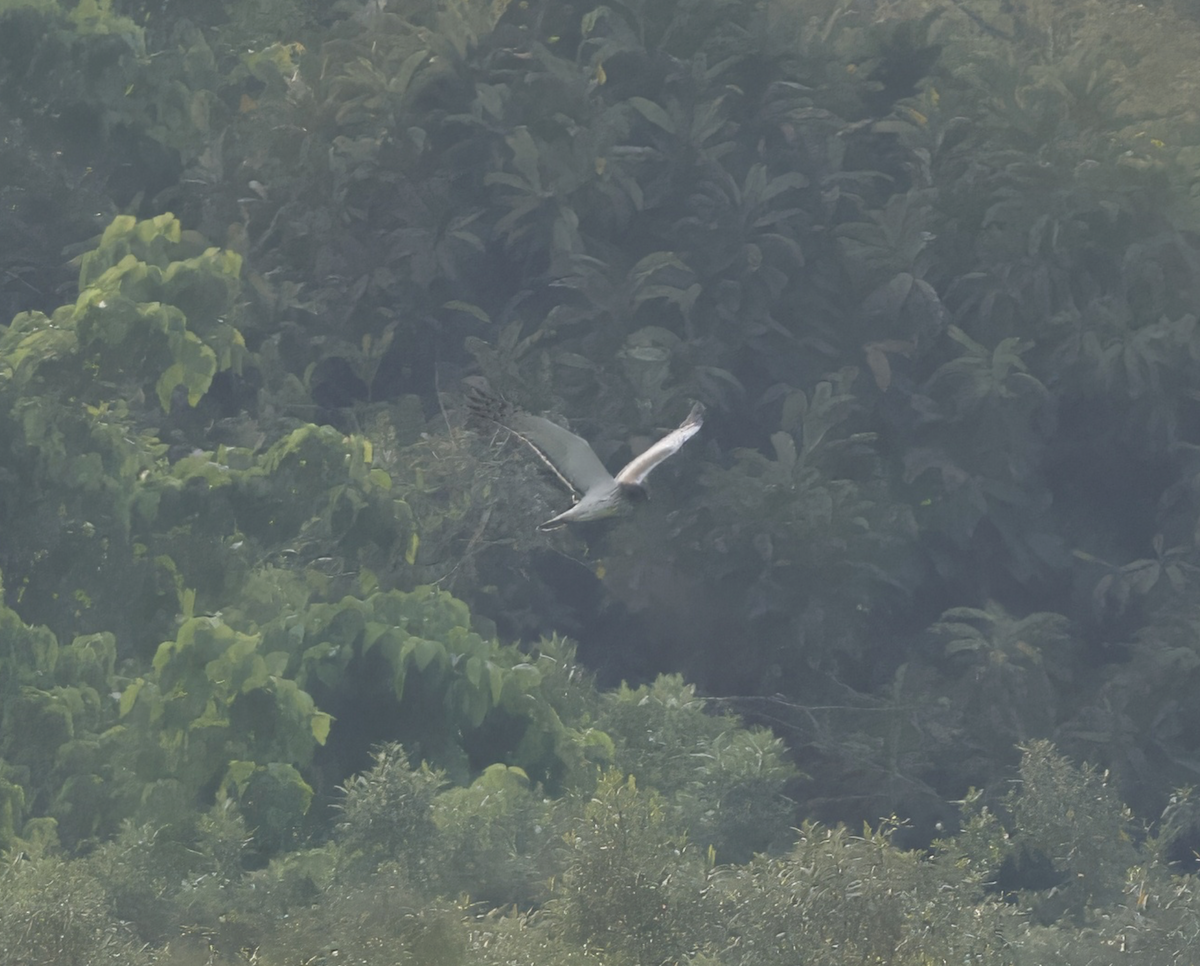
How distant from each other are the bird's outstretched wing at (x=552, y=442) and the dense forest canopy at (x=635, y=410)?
3562mm

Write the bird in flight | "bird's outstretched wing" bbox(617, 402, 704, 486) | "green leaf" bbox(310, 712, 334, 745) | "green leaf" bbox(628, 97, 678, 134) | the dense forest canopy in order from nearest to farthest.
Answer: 1. the bird in flight
2. "bird's outstretched wing" bbox(617, 402, 704, 486)
3. "green leaf" bbox(310, 712, 334, 745)
4. the dense forest canopy
5. "green leaf" bbox(628, 97, 678, 134)

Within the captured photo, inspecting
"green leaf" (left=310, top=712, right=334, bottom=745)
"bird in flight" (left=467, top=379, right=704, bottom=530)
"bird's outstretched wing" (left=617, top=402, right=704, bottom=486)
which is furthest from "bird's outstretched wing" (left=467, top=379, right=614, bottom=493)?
"green leaf" (left=310, top=712, right=334, bottom=745)

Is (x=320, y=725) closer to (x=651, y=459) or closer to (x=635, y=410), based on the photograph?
(x=651, y=459)

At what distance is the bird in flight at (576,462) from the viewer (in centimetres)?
1021

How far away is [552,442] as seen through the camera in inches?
411

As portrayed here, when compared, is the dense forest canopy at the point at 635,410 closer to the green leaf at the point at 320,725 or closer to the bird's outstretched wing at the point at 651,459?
the green leaf at the point at 320,725

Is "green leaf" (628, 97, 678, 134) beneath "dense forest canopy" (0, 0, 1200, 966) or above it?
above

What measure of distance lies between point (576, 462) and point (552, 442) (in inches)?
7.1

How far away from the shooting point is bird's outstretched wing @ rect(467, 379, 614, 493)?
33.6ft

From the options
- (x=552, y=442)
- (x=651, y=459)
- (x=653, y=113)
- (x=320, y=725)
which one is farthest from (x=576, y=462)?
(x=653, y=113)

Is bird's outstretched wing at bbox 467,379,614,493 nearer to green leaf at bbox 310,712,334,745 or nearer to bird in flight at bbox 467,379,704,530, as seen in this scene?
bird in flight at bbox 467,379,704,530

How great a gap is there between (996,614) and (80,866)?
8673 mm

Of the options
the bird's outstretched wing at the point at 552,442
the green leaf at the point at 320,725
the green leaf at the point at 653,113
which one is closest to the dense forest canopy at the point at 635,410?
the green leaf at the point at 653,113

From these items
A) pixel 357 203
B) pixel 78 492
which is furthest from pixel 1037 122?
pixel 78 492
